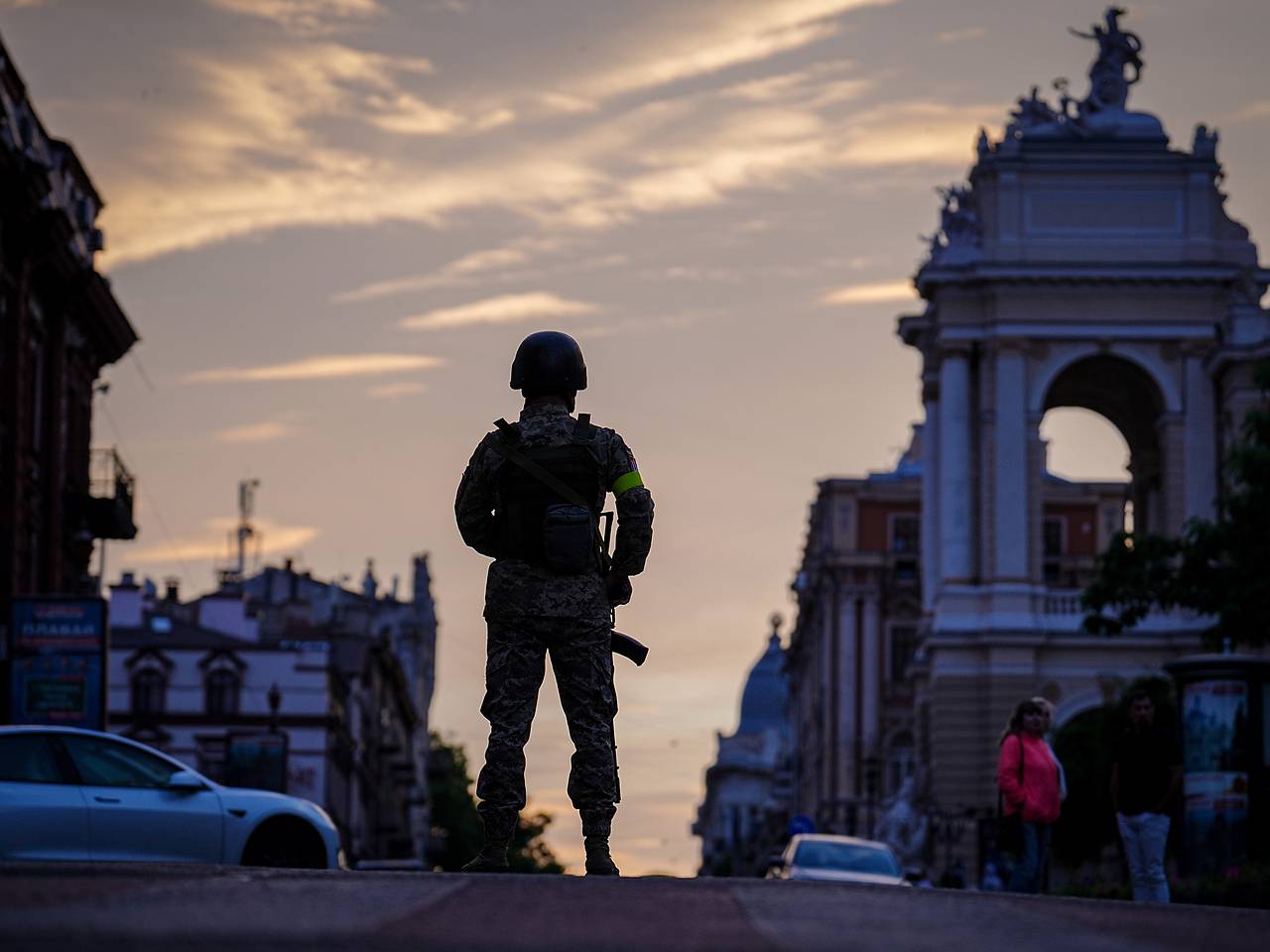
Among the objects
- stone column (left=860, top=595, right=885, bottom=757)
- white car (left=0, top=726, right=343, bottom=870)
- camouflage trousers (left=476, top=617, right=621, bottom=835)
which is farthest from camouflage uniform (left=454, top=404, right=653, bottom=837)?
stone column (left=860, top=595, right=885, bottom=757)

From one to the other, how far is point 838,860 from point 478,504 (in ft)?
64.5

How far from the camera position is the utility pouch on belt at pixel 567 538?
560 inches

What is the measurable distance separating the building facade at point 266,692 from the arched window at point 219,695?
0.03 meters

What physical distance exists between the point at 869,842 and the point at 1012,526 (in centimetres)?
4119

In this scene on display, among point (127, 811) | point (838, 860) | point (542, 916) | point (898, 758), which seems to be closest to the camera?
point (542, 916)

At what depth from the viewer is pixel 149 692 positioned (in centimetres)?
8450

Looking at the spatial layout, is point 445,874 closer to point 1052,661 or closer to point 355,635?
point 1052,661

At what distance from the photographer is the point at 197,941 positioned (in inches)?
308

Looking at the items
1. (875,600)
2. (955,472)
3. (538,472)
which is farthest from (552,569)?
(875,600)

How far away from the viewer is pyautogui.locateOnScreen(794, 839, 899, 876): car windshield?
109 ft

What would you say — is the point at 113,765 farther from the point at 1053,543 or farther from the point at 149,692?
the point at 1053,543

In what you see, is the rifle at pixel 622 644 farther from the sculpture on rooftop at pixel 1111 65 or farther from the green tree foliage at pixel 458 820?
the green tree foliage at pixel 458 820

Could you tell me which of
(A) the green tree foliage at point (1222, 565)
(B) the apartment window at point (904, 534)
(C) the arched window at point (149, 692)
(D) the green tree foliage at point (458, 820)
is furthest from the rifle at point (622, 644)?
(D) the green tree foliage at point (458, 820)

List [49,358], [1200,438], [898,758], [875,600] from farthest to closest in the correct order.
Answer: [875,600]
[898,758]
[1200,438]
[49,358]
